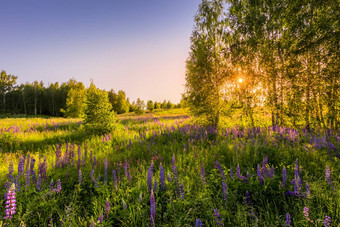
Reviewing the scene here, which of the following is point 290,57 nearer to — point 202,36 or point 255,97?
point 255,97

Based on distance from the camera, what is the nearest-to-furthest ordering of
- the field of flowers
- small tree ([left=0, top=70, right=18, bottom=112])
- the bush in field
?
1. the field of flowers
2. the bush in field
3. small tree ([left=0, top=70, right=18, bottom=112])

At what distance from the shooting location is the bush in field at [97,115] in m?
8.68

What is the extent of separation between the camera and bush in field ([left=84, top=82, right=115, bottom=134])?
342 inches

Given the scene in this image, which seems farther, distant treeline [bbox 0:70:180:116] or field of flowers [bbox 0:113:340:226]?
distant treeline [bbox 0:70:180:116]

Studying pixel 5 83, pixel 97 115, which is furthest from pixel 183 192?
pixel 5 83

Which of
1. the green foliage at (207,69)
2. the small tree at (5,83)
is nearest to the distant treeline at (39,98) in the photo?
the small tree at (5,83)

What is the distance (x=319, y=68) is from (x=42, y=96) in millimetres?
94473

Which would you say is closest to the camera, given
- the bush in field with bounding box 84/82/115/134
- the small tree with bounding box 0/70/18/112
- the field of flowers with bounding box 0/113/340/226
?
the field of flowers with bounding box 0/113/340/226

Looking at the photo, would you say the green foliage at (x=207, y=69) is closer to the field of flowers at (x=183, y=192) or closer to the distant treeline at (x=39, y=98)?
the field of flowers at (x=183, y=192)

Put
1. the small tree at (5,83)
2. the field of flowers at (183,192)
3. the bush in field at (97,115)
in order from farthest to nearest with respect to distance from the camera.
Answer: the small tree at (5,83), the bush in field at (97,115), the field of flowers at (183,192)

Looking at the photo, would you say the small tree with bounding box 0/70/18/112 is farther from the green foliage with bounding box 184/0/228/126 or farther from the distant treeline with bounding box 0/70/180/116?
the green foliage with bounding box 184/0/228/126

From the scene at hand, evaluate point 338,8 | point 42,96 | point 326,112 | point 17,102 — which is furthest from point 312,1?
point 17,102

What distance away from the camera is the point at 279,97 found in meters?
8.62

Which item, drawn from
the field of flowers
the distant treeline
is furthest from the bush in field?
the distant treeline
